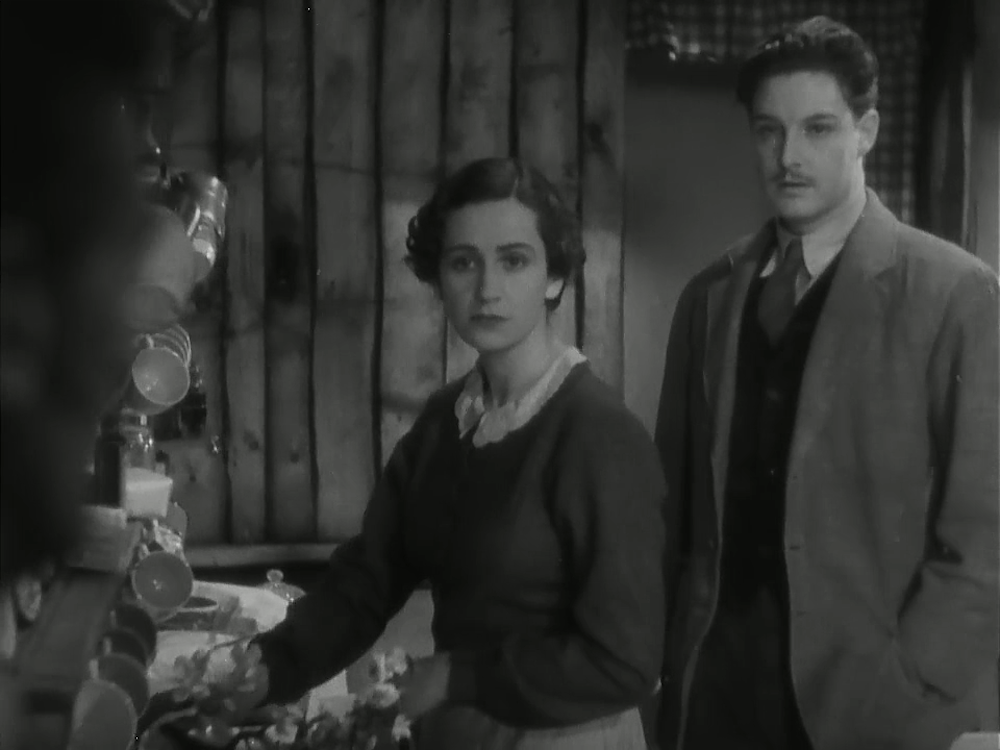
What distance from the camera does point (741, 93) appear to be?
2.54 feet

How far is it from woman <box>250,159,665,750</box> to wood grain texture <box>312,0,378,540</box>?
8 cm

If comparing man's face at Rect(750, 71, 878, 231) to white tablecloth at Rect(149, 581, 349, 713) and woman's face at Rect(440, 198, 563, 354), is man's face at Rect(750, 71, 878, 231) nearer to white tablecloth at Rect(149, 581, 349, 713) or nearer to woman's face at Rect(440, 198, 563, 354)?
woman's face at Rect(440, 198, 563, 354)

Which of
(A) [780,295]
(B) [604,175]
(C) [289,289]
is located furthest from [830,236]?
(C) [289,289]

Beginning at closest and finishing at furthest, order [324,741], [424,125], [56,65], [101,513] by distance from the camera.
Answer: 1. [56,65]
2. [101,513]
3. [324,741]
4. [424,125]

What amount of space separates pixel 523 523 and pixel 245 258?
28cm

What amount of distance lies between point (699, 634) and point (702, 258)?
257 millimetres

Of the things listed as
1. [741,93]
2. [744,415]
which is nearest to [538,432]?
[744,415]

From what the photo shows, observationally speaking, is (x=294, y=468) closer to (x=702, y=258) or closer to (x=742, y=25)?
(x=702, y=258)

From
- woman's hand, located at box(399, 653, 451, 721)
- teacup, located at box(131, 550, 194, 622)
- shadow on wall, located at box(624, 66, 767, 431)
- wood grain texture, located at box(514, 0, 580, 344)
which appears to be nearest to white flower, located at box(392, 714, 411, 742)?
woman's hand, located at box(399, 653, 451, 721)

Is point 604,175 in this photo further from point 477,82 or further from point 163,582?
point 163,582

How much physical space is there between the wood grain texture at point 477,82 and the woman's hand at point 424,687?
22cm

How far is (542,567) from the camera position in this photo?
71cm

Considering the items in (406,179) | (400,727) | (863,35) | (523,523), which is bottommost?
(400,727)

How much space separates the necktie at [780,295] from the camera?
76 centimetres
